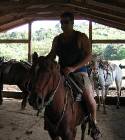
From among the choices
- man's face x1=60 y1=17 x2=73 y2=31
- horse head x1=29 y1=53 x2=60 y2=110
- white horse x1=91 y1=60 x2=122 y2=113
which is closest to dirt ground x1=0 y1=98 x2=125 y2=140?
white horse x1=91 y1=60 x2=122 y2=113

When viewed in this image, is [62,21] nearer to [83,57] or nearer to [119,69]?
[83,57]

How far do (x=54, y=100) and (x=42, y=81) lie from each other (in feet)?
1.44

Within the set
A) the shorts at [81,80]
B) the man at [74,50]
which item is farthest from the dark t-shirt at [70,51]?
the shorts at [81,80]

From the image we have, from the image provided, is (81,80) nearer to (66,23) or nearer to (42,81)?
(66,23)

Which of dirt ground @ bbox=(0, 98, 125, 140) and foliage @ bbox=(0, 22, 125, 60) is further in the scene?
foliage @ bbox=(0, 22, 125, 60)

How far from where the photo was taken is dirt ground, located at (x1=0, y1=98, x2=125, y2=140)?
6.61 meters

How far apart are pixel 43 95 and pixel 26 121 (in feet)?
15.3

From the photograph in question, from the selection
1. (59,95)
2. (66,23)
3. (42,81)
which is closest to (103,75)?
(66,23)

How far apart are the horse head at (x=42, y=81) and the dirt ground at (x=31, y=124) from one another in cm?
304

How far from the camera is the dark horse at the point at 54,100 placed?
3.44 meters

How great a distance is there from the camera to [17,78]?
9102 millimetres

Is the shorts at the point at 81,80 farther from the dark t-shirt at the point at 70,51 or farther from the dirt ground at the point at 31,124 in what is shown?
the dirt ground at the point at 31,124

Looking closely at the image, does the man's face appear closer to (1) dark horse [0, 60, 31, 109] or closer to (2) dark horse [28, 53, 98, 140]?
(2) dark horse [28, 53, 98, 140]

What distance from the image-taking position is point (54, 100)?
3816 millimetres
